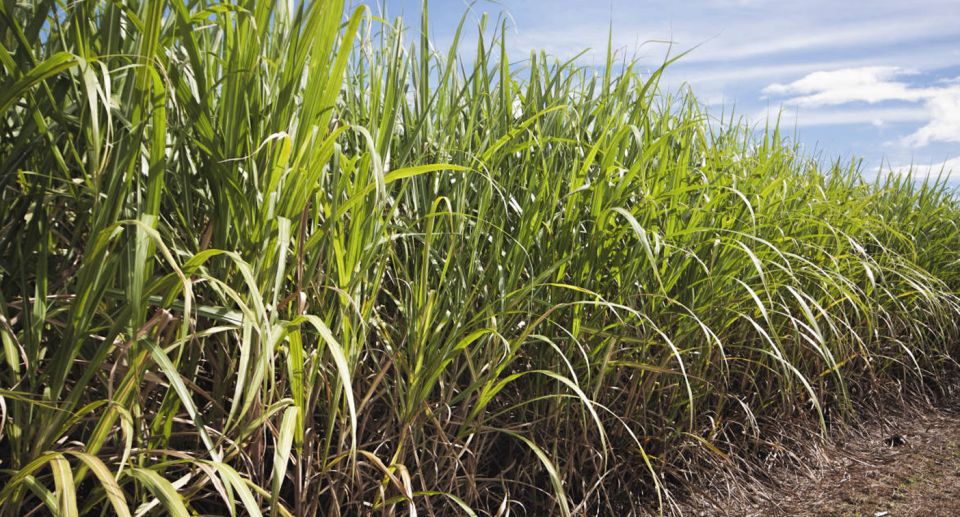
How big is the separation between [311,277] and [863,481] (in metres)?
1.93

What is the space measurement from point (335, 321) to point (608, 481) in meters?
0.86

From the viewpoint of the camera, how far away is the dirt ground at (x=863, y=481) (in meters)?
1.72

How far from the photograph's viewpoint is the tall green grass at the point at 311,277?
0.77m

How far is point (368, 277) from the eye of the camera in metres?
1.09

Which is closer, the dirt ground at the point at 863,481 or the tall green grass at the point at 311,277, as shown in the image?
the tall green grass at the point at 311,277

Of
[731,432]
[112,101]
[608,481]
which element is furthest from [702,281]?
[112,101]

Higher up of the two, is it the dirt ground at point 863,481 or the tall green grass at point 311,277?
the tall green grass at point 311,277

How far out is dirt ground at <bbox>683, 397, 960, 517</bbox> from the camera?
1719 mm

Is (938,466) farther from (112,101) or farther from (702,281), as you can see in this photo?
(112,101)

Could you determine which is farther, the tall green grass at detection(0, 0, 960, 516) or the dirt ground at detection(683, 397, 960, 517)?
the dirt ground at detection(683, 397, 960, 517)

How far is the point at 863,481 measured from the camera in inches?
76.8

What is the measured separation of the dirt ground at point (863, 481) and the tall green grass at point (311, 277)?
6.8 inches

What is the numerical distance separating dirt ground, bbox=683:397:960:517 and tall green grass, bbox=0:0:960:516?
0.57 feet

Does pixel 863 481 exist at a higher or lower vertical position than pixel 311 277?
lower
